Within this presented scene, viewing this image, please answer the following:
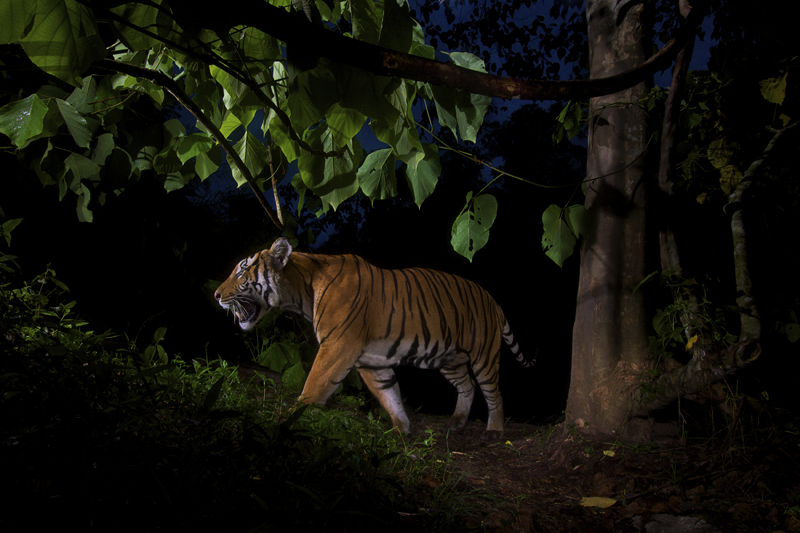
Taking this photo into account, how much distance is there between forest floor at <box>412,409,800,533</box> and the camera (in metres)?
1.50

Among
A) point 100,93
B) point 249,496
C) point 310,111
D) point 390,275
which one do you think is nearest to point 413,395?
point 390,275

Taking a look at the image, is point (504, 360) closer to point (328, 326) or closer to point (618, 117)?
point (328, 326)

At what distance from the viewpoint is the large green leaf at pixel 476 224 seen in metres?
1.26

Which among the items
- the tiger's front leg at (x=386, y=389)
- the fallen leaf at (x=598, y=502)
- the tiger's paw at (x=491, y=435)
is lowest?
the fallen leaf at (x=598, y=502)

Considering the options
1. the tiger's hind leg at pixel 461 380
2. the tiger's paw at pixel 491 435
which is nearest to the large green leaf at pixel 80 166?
the tiger's hind leg at pixel 461 380

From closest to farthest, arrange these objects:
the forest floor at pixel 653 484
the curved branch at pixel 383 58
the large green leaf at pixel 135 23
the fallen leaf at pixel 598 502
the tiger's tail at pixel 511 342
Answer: the curved branch at pixel 383 58
the large green leaf at pixel 135 23
the forest floor at pixel 653 484
the fallen leaf at pixel 598 502
the tiger's tail at pixel 511 342

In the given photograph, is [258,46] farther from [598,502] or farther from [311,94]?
[598,502]

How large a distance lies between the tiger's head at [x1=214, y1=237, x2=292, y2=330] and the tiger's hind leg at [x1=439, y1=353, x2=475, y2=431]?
1185 mm

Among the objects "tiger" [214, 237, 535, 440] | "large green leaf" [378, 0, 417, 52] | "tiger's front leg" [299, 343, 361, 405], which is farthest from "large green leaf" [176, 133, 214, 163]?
"tiger's front leg" [299, 343, 361, 405]

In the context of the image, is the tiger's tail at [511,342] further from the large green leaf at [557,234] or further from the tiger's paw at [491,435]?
the large green leaf at [557,234]

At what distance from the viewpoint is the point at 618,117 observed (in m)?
2.20

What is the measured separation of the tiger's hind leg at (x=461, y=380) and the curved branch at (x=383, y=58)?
8.26ft

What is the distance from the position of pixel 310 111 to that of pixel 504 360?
12.3 feet

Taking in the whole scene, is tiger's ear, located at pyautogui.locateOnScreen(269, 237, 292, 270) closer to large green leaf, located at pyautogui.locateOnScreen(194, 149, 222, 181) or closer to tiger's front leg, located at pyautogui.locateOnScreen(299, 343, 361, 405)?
tiger's front leg, located at pyautogui.locateOnScreen(299, 343, 361, 405)
